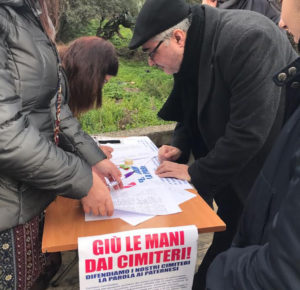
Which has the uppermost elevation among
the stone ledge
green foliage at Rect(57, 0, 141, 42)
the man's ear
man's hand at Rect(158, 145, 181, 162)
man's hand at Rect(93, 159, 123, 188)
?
the man's ear

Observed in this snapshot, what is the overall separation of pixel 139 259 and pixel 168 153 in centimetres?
85

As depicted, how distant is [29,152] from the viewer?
1019mm

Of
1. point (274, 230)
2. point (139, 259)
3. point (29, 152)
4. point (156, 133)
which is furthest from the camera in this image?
point (156, 133)

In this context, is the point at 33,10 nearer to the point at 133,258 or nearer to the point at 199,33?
the point at 199,33

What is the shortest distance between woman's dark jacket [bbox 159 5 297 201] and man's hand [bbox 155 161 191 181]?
0.04 m

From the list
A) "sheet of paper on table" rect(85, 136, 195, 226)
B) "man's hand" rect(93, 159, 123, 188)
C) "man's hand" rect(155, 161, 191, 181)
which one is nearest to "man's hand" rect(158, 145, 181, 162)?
"sheet of paper on table" rect(85, 136, 195, 226)

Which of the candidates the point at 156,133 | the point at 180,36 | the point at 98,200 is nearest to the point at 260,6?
the point at 156,133

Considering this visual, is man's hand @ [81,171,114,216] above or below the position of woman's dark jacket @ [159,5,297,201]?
below

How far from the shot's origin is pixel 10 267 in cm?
124

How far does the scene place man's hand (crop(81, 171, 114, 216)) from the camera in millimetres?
1238

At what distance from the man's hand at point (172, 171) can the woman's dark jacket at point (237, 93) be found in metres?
0.04

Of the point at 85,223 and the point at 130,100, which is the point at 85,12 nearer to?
the point at 130,100

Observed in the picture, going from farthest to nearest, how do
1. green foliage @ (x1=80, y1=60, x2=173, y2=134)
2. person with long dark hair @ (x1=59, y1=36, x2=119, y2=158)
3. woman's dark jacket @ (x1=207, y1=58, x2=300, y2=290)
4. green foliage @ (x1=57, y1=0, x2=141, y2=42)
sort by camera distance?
1. green foliage @ (x1=57, y1=0, x2=141, y2=42)
2. green foliage @ (x1=80, y1=60, x2=173, y2=134)
3. person with long dark hair @ (x1=59, y1=36, x2=119, y2=158)
4. woman's dark jacket @ (x1=207, y1=58, x2=300, y2=290)

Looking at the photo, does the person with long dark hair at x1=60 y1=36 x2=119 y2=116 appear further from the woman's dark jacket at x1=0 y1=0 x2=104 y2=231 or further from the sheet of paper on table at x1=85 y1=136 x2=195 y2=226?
the woman's dark jacket at x1=0 y1=0 x2=104 y2=231
